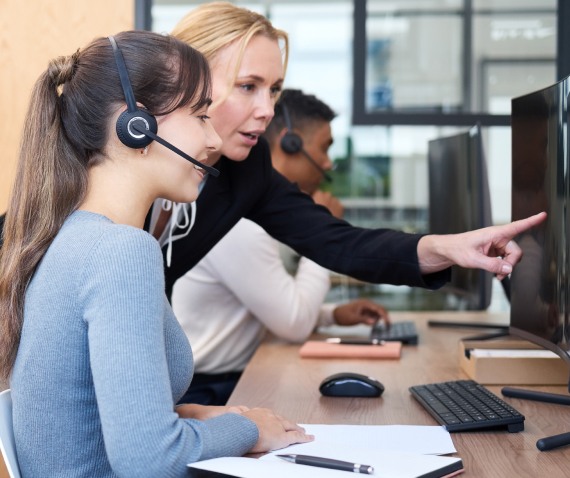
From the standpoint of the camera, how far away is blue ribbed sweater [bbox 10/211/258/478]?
953 millimetres

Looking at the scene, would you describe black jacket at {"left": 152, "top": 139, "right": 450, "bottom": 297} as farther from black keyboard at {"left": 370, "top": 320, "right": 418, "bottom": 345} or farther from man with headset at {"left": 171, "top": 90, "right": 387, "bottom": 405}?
black keyboard at {"left": 370, "top": 320, "right": 418, "bottom": 345}

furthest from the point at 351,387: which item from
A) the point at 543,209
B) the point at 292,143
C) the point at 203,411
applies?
the point at 292,143

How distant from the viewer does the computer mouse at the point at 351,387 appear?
1539 millimetres

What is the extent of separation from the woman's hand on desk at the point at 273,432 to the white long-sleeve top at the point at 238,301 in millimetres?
924

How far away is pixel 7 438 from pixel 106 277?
28cm

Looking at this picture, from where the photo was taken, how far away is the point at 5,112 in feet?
9.28

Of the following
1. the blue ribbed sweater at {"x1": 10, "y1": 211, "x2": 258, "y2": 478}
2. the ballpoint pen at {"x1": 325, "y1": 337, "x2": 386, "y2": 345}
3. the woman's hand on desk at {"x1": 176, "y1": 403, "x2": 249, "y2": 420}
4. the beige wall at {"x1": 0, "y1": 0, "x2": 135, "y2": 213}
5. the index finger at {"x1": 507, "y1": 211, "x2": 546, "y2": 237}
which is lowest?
the ballpoint pen at {"x1": 325, "y1": 337, "x2": 386, "y2": 345}

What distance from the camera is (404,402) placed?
4.96 ft

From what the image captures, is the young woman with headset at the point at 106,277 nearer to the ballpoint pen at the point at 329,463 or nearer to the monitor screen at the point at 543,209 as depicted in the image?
the ballpoint pen at the point at 329,463

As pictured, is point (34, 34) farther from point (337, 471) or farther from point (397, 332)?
point (337, 471)

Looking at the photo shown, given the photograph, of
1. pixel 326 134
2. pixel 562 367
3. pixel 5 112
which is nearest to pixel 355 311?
pixel 326 134

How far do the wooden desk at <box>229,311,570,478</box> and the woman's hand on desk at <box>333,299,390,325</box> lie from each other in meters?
0.14

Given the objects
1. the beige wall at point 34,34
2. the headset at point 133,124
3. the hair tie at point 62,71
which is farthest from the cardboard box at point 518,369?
the beige wall at point 34,34

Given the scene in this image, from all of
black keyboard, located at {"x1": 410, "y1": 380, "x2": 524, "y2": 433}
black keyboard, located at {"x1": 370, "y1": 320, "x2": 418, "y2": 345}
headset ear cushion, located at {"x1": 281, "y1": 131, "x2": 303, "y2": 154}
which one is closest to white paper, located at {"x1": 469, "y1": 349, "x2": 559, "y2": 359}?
black keyboard, located at {"x1": 410, "y1": 380, "x2": 524, "y2": 433}
